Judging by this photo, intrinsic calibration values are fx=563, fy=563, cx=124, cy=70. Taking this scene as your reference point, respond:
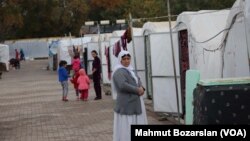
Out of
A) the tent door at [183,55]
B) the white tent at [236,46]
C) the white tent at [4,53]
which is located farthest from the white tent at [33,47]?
the white tent at [236,46]

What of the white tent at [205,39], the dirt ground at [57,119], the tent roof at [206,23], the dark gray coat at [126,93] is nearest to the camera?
the dark gray coat at [126,93]

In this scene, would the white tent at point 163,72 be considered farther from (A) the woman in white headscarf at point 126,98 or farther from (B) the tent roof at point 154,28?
(A) the woman in white headscarf at point 126,98

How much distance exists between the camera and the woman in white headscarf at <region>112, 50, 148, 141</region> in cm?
815

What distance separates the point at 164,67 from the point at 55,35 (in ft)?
212

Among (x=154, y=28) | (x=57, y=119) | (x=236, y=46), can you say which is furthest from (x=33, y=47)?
(x=236, y=46)

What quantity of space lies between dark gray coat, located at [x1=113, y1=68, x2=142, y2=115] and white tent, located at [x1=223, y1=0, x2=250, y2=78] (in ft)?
5.38

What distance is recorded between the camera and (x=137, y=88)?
8.14 m

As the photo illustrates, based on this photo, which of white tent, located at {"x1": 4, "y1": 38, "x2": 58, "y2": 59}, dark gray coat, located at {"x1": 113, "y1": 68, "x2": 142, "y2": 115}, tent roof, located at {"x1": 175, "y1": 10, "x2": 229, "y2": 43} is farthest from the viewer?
white tent, located at {"x1": 4, "y1": 38, "x2": 58, "y2": 59}

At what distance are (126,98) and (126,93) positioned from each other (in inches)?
3.0

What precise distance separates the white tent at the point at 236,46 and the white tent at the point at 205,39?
3.94 ft

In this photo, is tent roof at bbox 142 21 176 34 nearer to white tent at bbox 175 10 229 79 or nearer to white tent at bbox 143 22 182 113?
white tent at bbox 143 22 182 113

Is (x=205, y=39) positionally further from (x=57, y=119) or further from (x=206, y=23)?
(x=57, y=119)

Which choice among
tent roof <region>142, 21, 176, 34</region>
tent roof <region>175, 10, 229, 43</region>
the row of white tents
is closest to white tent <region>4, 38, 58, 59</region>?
tent roof <region>142, 21, 176, 34</region>

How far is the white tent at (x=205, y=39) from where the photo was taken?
35.7ft
